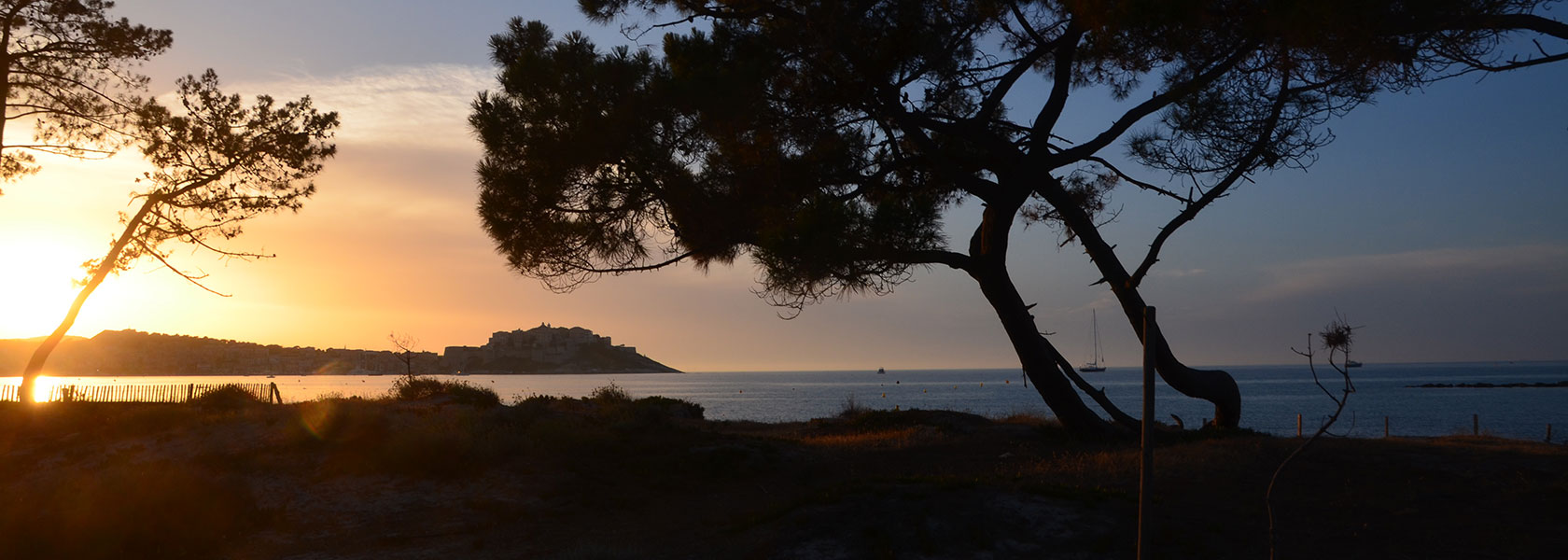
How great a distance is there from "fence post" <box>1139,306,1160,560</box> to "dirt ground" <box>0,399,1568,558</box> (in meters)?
1.73

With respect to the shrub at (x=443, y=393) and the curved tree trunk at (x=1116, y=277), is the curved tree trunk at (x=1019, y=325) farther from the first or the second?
the shrub at (x=443, y=393)

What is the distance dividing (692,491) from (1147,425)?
964cm

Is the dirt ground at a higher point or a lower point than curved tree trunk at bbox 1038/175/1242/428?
lower

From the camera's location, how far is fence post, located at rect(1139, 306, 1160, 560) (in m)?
6.82

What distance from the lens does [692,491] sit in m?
15.5

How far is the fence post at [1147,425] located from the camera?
22.4 ft

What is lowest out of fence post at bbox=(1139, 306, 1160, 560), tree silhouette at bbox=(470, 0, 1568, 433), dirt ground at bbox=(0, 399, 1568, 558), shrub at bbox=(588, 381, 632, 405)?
dirt ground at bbox=(0, 399, 1568, 558)

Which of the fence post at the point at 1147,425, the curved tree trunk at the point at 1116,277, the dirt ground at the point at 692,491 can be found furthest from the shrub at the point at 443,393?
the fence post at the point at 1147,425

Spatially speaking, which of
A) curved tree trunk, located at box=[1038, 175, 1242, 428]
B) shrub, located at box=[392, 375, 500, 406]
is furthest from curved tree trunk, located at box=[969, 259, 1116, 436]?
shrub, located at box=[392, 375, 500, 406]

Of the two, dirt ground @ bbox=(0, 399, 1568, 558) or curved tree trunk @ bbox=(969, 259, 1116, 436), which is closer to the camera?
dirt ground @ bbox=(0, 399, 1568, 558)

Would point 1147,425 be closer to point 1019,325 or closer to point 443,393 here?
point 1019,325

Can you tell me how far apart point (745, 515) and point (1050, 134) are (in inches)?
349

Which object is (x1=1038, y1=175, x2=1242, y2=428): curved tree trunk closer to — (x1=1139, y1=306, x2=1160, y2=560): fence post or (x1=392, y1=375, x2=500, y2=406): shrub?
(x1=1139, y1=306, x2=1160, y2=560): fence post

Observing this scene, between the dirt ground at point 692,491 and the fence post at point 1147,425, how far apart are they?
5.69 ft
